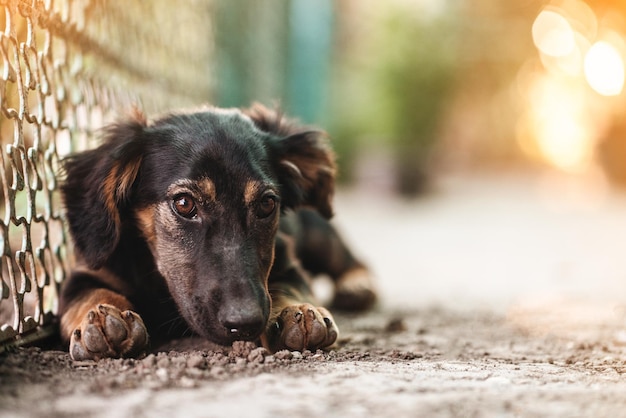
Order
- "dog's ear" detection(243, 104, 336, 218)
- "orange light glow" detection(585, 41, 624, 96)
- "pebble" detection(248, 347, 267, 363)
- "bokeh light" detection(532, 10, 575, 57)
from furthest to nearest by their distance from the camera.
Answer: "bokeh light" detection(532, 10, 575, 57)
"orange light glow" detection(585, 41, 624, 96)
"dog's ear" detection(243, 104, 336, 218)
"pebble" detection(248, 347, 267, 363)

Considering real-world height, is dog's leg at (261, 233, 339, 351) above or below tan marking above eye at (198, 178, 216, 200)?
below

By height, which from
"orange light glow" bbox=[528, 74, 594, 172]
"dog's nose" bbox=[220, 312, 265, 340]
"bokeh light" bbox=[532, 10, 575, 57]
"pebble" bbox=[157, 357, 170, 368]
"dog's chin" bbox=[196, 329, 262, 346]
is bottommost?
"pebble" bbox=[157, 357, 170, 368]

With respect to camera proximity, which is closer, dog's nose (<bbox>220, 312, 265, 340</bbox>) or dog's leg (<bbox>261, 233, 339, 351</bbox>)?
dog's nose (<bbox>220, 312, 265, 340</bbox>)

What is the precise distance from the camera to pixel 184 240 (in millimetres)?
3064

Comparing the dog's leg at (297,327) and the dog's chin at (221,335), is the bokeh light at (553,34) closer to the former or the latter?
the dog's leg at (297,327)

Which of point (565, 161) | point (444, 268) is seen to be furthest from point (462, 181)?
point (444, 268)

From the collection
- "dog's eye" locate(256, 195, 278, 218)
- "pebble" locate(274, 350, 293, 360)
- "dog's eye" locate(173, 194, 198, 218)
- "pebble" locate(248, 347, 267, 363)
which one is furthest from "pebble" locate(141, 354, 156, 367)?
"dog's eye" locate(256, 195, 278, 218)

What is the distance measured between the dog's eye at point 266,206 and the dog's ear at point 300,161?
1.24 ft

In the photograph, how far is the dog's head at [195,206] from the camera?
2.81 metres

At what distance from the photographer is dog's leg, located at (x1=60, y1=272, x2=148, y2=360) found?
2738mm

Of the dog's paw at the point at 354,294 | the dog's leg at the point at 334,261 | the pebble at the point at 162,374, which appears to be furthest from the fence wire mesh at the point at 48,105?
the dog's paw at the point at 354,294

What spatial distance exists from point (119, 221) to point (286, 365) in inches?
43.1

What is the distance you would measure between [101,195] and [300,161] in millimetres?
1027

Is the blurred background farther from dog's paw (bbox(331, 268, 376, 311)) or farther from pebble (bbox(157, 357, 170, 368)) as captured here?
pebble (bbox(157, 357, 170, 368))
